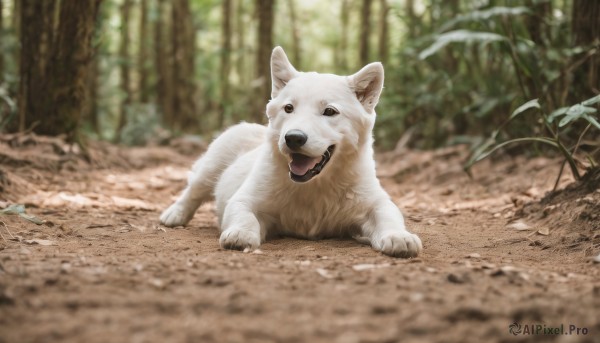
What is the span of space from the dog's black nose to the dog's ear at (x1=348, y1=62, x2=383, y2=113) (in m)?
0.93

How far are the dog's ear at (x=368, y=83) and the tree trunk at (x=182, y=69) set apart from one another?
11.4m

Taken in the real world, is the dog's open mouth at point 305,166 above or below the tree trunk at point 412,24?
below

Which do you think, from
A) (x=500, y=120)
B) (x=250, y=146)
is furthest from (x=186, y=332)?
(x=500, y=120)

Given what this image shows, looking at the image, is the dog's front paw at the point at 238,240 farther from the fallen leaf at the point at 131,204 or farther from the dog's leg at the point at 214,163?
the fallen leaf at the point at 131,204

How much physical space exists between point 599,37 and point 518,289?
465 centimetres

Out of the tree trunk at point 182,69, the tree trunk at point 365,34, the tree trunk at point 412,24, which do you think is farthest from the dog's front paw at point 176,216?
the tree trunk at point 182,69

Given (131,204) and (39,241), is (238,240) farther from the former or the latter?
(131,204)

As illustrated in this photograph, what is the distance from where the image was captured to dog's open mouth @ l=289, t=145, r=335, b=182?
13.4 feet

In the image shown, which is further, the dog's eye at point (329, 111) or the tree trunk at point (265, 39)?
the tree trunk at point (265, 39)

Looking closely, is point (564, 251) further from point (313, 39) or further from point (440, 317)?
point (313, 39)

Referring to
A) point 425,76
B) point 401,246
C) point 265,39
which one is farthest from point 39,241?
→ point 425,76

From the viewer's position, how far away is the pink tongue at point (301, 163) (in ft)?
13.4

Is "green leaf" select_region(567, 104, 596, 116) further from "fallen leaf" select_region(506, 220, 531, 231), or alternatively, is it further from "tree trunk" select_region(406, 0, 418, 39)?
"tree trunk" select_region(406, 0, 418, 39)

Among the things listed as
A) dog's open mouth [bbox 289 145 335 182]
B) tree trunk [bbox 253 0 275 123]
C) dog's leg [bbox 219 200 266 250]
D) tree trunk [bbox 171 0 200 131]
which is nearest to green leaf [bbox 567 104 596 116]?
dog's open mouth [bbox 289 145 335 182]
